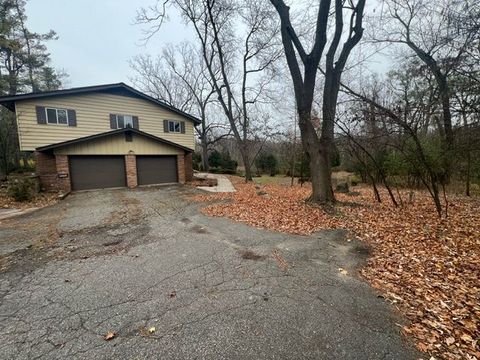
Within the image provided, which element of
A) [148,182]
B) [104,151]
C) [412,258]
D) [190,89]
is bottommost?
[412,258]

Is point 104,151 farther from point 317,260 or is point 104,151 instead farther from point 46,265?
point 317,260

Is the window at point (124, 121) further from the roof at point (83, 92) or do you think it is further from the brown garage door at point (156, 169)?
the brown garage door at point (156, 169)

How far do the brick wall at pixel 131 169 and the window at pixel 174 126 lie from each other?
14.8ft

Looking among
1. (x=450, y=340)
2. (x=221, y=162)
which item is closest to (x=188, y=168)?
(x=221, y=162)

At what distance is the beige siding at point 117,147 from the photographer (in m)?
12.4

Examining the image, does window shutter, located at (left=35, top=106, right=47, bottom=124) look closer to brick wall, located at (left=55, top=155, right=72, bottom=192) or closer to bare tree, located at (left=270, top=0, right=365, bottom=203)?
brick wall, located at (left=55, top=155, right=72, bottom=192)

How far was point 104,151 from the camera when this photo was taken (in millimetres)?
13000

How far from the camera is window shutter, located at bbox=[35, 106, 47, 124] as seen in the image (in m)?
12.6

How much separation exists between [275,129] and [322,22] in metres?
14.2

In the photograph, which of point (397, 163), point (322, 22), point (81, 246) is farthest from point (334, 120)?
point (81, 246)

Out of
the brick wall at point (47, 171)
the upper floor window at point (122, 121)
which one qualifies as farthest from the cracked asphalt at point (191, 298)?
the upper floor window at point (122, 121)

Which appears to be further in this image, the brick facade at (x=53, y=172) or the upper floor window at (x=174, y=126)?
the upper floor window at (x=174, y=126)

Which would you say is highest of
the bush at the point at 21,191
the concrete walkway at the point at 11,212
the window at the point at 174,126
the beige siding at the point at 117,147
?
the window at the point at 174,126

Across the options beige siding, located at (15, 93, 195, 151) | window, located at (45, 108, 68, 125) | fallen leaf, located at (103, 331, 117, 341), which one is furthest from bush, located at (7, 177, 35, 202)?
fallen leaf, located at (103, 331, 117, 341)
